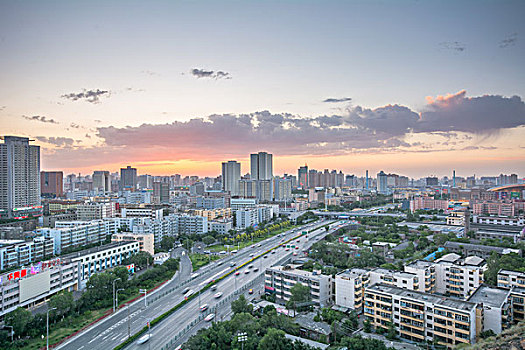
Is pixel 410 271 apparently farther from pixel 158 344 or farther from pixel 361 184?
pixel 361 184

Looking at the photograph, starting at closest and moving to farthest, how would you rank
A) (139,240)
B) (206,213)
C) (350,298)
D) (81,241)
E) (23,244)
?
(350,298) < (23,244) < (139,240) < (81,241) < (206,213)

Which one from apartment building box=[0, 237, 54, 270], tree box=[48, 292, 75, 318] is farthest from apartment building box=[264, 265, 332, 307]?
apartment building box=[0, 237, 54, 270]

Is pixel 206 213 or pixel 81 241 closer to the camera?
pixel 81 241

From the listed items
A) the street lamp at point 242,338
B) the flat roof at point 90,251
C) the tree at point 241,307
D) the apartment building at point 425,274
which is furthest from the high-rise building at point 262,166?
the street lamp at point 242,338

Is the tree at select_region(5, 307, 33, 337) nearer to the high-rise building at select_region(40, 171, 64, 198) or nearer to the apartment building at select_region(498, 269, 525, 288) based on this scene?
the apartment building at select_region(498, 269, 525, 288)

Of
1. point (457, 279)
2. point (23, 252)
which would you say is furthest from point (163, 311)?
point (457, 279)

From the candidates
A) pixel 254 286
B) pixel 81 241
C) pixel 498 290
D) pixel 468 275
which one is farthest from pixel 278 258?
pixel 81 241
